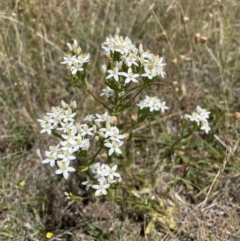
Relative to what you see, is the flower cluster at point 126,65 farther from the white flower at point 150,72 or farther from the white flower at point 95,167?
the white flower at point 95,167

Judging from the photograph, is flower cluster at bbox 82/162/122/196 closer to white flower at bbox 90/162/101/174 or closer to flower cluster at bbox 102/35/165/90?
white flower at bbox 90/162/101/174

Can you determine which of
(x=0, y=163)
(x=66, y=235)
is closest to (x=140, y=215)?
(x=66, y=235)

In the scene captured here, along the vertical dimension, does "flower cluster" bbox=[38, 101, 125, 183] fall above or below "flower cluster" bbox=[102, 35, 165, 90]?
below

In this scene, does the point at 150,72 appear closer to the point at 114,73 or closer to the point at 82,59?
the point at 114,73

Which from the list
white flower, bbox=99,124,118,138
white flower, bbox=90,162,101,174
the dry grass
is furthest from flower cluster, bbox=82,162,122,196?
the dry grass

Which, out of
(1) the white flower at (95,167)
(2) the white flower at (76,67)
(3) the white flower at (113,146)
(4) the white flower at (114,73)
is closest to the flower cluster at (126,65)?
(4) the white flower at (114,73)

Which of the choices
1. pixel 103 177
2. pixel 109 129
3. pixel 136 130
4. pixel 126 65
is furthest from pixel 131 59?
pixel 136 130
